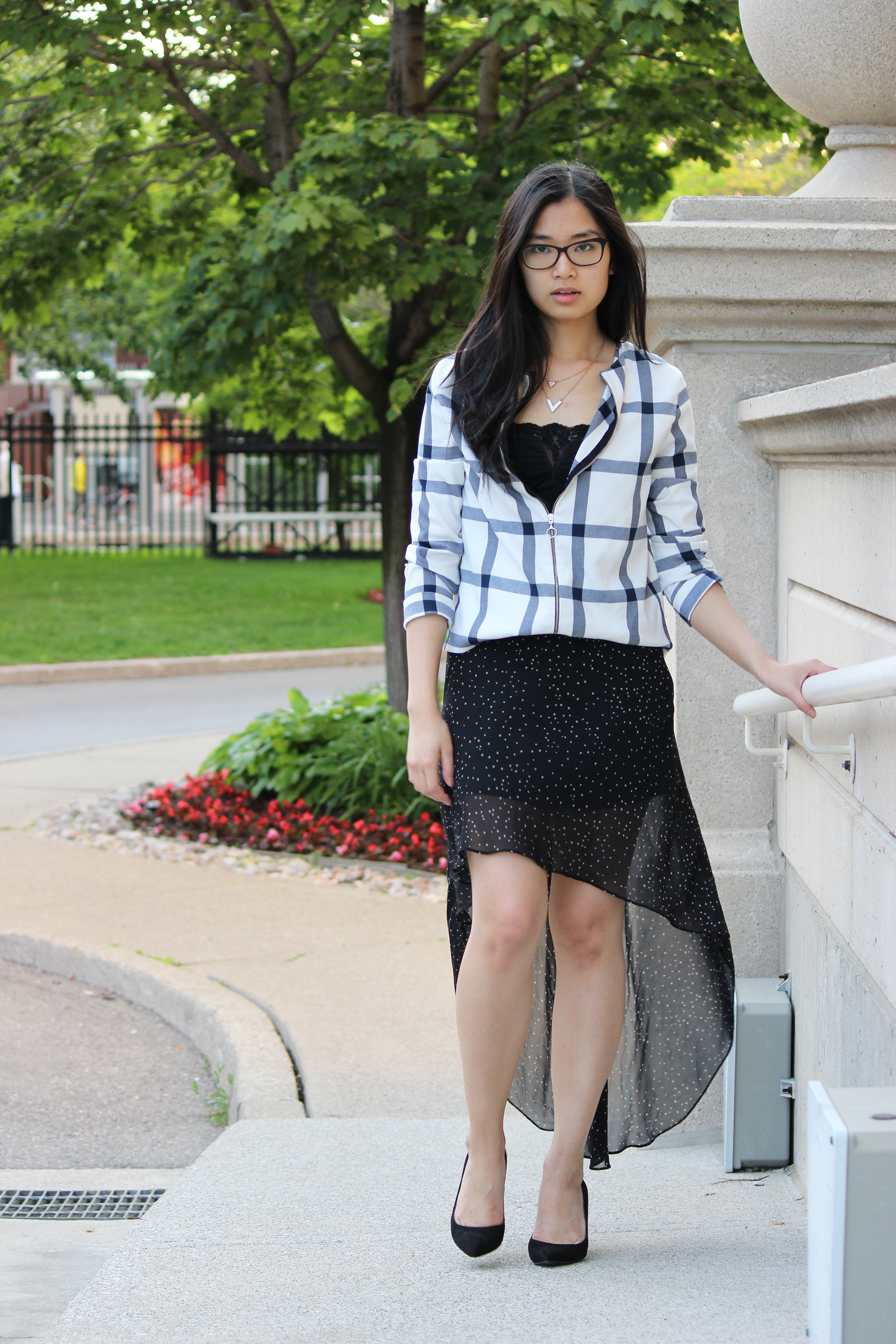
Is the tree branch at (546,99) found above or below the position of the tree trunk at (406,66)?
below

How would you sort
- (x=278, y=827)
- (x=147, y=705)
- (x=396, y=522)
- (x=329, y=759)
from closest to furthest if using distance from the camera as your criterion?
1. (x=278, y=827)
2. (x=329, y=759)
3. (x=396, y=522)
4. (x=147, y=705)

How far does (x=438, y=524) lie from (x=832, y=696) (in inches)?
28.9

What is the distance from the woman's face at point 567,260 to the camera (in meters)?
2.46

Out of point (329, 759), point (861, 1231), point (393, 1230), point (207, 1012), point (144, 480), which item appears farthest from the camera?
point (144, 480)

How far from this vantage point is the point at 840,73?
310 cm

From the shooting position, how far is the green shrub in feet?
22.7

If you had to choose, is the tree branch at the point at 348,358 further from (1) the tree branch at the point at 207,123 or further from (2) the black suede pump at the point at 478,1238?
(2) the black suede pump at the point at 478,1238

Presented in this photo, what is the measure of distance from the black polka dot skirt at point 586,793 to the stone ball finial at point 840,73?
1.42 metres

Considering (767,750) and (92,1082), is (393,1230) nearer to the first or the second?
(767,750)

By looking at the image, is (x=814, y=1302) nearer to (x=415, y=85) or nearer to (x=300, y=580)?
(x=415, y=85)

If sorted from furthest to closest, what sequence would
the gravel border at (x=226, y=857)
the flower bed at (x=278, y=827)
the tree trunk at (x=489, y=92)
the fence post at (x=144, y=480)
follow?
the fence post at (x=144, y=480) < the tree trunk at (x=489, y=92) < the flower bed at (x=278, y=827) < the gravel border at (x=226, y=857)

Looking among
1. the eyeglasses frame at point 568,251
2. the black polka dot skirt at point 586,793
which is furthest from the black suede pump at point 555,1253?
the eyeglasses frame at point 568,251

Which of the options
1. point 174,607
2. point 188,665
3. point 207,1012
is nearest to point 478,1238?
point 207,1012

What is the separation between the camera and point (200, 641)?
43.7 ft
